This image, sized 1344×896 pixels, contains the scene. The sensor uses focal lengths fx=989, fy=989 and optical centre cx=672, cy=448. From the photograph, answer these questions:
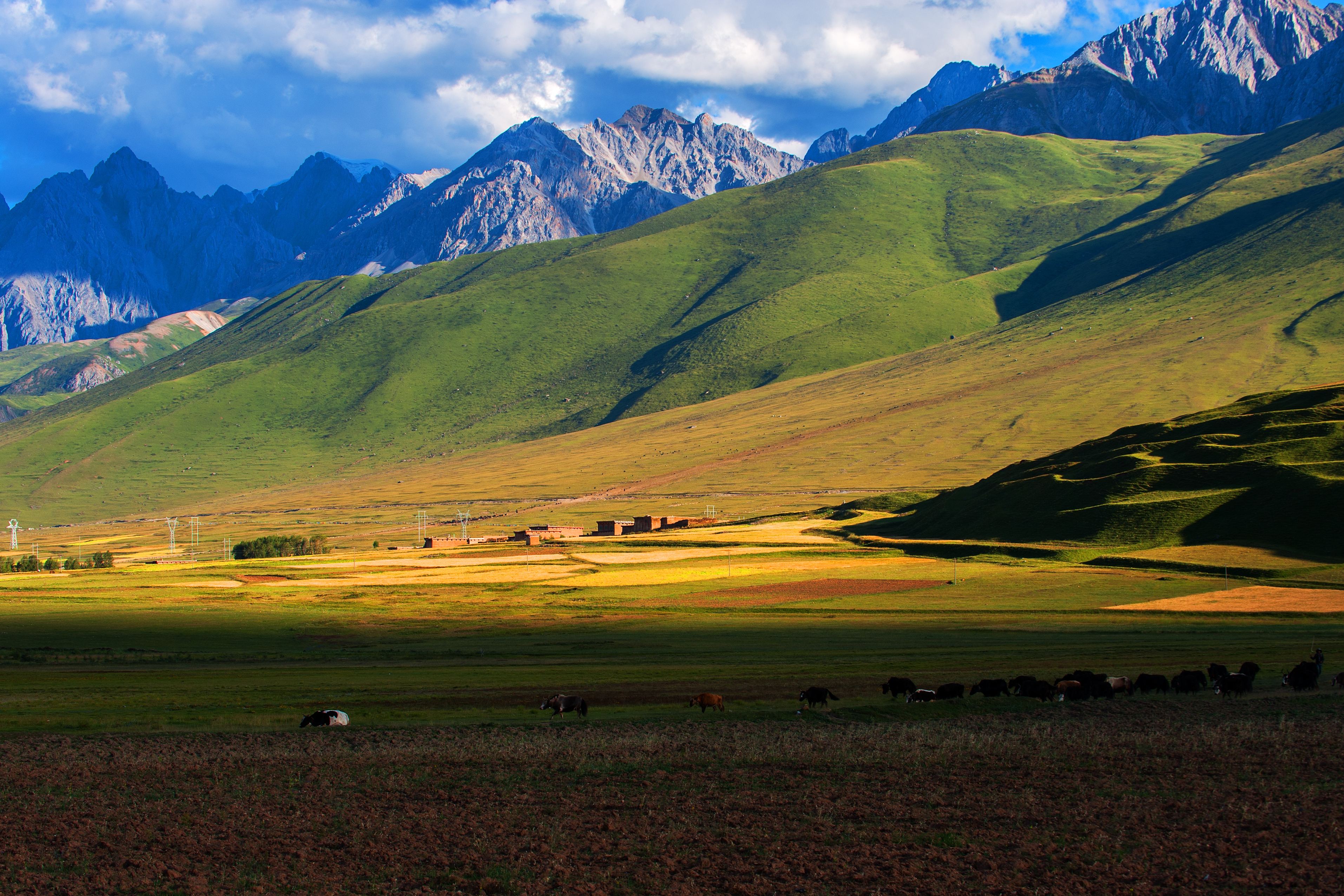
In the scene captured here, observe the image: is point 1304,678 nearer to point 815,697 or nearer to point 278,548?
point 815,697

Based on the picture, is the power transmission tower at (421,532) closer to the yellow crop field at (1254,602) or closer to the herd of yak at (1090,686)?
the yellow crop field at (1254,602)

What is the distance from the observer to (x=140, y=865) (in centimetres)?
1905

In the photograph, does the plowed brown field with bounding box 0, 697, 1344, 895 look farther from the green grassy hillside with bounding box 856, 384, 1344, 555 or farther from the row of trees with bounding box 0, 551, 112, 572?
the row of trees with bounding box 0, 551, 112, 572

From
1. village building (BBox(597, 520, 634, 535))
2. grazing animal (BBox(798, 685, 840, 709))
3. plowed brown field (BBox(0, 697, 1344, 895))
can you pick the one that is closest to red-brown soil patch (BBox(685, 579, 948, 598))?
grazing animal (BBox(798, 685, 840, 709))

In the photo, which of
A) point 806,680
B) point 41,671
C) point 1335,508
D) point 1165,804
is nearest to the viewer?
point 1165,804

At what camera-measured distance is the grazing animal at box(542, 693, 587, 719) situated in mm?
34094

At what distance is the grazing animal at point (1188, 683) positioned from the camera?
36.0 m

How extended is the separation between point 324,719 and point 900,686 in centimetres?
1992

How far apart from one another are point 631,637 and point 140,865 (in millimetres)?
39646

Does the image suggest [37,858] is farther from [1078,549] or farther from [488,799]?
[1078,549]

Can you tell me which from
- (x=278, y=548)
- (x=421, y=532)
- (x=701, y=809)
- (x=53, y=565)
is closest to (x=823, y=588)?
(x=701, y=809)

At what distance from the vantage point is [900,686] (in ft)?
117

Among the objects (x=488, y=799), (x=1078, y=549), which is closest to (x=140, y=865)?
(x=488, y=799)

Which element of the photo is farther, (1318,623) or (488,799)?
(1318,623)
